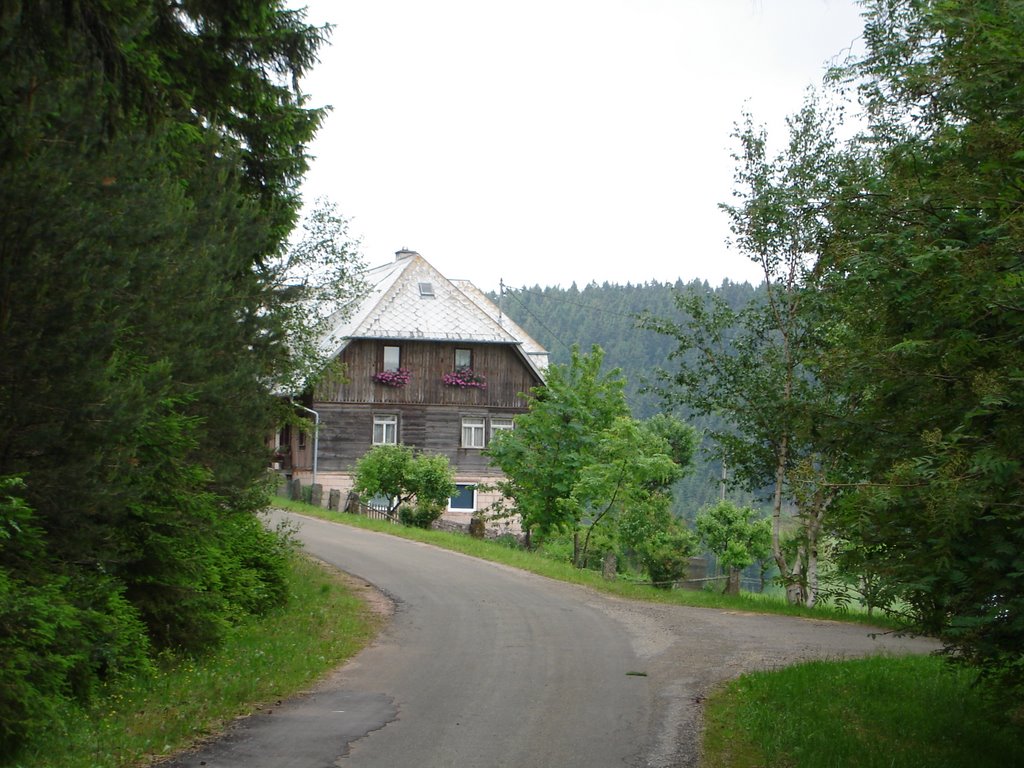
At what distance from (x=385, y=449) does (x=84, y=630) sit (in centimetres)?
2611

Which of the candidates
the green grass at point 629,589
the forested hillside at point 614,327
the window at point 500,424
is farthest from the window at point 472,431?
the forested hillside at point 614,327

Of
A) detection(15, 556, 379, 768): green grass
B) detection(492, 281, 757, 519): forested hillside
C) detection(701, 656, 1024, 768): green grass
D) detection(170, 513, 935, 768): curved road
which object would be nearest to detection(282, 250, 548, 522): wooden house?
detection(170, 513, 935, 768): curved road

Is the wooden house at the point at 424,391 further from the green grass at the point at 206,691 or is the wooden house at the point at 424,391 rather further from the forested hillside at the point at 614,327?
the forested hillside at the point at 614,327

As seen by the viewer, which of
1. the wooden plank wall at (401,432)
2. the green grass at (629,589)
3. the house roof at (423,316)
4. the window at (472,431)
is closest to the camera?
the green grass at (629,589)

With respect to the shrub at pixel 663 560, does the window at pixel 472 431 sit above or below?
above

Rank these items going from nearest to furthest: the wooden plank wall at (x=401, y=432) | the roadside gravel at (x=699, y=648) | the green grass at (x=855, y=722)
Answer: the green grass at (x=855, y=722) → the roadside gravel at (x=699, y=648) → the wooden plank wall at (x=401, y=432)

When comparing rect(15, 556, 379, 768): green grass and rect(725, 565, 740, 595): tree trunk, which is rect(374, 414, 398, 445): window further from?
rect(15, 556, 379, 768): green grass

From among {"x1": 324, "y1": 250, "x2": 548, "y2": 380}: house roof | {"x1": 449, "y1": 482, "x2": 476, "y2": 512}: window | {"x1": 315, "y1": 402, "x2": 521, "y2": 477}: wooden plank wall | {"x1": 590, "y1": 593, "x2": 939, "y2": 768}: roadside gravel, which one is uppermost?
{"x1": 324, "y1": 250, "x2": 548, "y2": 380}: house roof

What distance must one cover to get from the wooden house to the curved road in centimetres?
2486

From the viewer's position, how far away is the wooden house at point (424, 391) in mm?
45594

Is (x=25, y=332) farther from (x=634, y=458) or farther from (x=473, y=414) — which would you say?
(x=473, y=414)

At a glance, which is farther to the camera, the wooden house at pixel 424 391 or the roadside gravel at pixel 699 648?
the wooden house at pixel 424 391

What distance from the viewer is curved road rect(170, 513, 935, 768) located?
848 centimetres

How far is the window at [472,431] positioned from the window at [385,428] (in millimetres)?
2941
